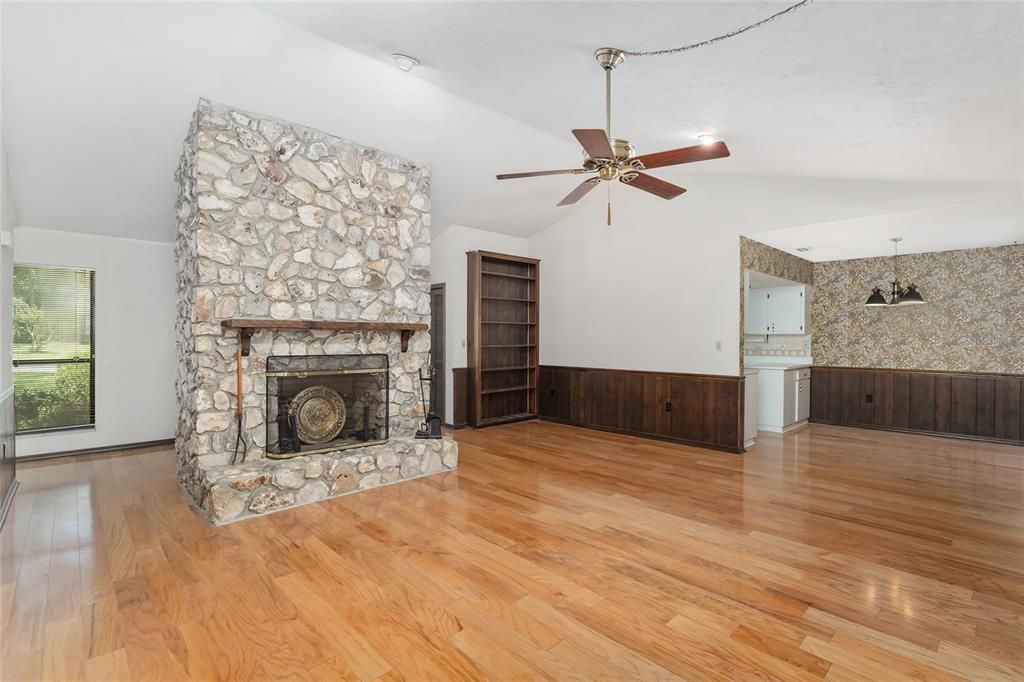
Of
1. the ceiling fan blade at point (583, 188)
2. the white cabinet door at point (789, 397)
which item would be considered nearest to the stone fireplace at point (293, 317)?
the ceiling fan blade at point (583, 188)

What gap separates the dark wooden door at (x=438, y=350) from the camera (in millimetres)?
7055

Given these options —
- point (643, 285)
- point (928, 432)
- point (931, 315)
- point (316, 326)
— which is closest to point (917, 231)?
point (931, 315)

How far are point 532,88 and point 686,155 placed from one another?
4.08ft

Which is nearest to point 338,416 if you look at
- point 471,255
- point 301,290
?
point 301,290

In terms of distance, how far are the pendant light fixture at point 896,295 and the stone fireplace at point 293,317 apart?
6.18 metres

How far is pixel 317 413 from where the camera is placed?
14.0 ft

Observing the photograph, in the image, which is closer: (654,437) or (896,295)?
(654,437)

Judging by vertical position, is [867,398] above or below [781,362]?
below

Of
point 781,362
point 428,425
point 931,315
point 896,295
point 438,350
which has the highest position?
point 896,295

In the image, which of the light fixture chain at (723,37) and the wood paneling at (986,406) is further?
the wood paneling at (986,406)

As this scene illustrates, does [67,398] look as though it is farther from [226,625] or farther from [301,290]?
[226,625]

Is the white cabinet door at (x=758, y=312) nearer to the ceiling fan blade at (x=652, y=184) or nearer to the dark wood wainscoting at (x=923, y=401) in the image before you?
the dark wood wainscoting at (x=923, y=401)

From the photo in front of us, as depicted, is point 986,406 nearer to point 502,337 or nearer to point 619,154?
point 502,337

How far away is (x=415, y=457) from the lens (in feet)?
14.7
